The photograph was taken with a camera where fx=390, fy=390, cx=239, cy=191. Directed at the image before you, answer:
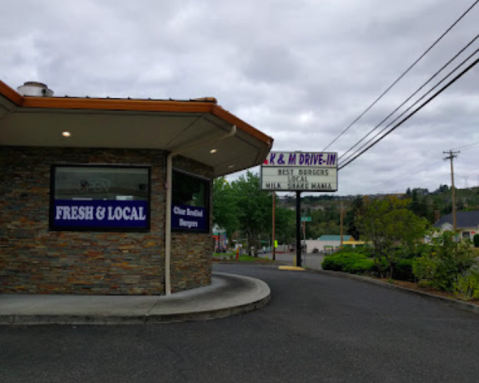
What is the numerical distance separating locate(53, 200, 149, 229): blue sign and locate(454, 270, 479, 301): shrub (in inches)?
303

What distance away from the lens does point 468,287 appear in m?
9.59

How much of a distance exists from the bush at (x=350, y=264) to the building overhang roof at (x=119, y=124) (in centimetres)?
831

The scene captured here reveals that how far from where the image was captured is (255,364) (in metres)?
4.64

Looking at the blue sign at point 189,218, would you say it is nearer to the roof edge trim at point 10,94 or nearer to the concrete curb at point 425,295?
the roof edge trim at point 10,94

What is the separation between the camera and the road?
429cm

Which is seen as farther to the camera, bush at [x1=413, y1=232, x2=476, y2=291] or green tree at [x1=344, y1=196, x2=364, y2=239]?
green tree at [x1=344, y1=196, x2=364, y2=239]

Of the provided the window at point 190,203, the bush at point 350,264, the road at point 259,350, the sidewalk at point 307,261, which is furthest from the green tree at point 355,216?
the road at point 259,350

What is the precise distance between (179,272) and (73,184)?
10.6 ft

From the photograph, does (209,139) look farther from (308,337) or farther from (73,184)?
(308,337)

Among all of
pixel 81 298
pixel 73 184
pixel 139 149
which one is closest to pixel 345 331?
pixel 81 298

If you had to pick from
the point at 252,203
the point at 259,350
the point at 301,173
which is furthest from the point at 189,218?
the point at 252,203

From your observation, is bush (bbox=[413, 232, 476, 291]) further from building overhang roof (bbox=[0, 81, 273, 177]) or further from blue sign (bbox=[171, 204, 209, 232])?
blue sign (bbox=[171, 204, 209, 232])

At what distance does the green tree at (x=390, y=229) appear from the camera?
13.2 meters

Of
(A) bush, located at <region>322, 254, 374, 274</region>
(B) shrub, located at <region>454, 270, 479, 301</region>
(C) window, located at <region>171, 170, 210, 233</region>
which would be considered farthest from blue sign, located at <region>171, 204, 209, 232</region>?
(A) bush, located at <region>322, 254, 374, 274</region>
